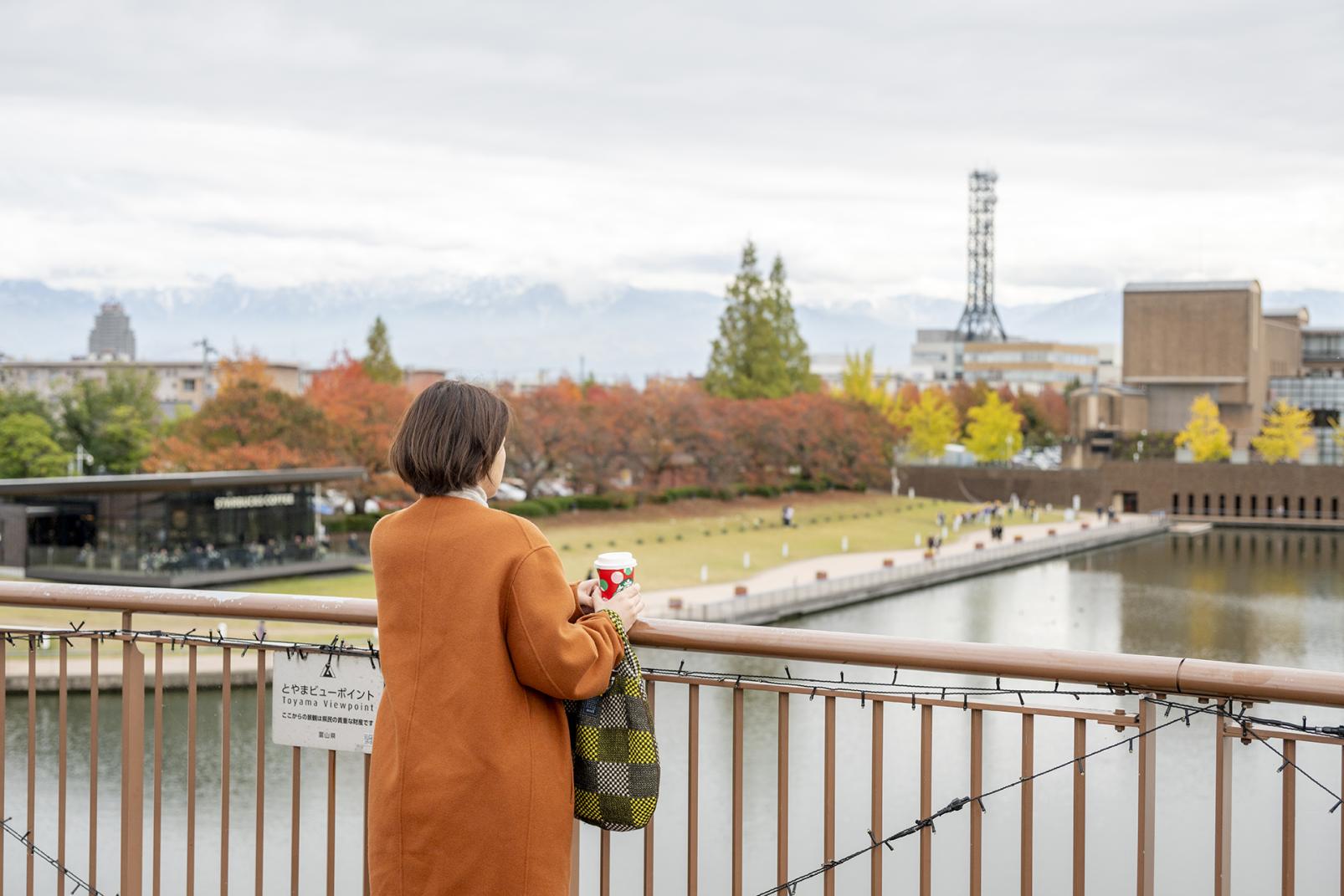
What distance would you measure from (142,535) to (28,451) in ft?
59.4

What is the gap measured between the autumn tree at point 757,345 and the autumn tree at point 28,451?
1075 inches

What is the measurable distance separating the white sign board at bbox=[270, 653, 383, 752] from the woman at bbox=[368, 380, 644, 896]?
2.45 feet

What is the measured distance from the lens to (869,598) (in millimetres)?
34281

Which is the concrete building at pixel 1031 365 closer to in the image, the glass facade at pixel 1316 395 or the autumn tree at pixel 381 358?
the glass facade at pixel 1316 395

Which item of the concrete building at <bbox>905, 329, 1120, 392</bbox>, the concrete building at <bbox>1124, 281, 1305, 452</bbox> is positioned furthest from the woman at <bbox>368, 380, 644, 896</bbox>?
the concrete building at <bbox>905, 329, 1120, 392</bbox>

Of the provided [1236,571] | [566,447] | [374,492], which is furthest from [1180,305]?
[374,492]

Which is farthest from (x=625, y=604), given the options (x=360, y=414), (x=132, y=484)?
(x=360, y=414)

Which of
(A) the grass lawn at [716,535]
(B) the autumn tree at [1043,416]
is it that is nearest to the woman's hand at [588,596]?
(A) the grass lawn at [716,535]

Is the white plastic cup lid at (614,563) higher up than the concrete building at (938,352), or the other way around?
the concrete building at (938,352)

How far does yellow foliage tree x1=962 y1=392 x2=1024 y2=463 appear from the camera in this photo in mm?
68125

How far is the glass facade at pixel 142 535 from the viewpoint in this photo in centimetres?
2875

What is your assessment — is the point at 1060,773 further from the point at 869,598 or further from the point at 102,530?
the point at 102,530

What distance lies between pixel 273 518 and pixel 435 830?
3014 centimetres

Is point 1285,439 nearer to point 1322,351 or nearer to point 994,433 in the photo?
point 994,433
